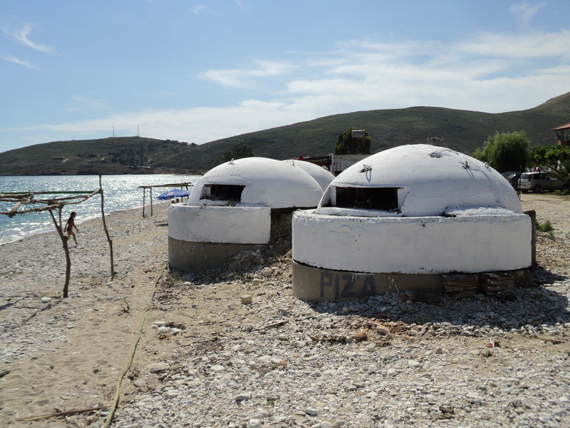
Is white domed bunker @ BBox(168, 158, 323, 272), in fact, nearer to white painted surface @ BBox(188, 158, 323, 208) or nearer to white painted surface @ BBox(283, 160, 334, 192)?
white painted surface @ BBox(188, 158, 323, 208)

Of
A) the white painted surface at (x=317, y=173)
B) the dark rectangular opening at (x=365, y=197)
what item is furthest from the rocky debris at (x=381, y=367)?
the white painted surface at (x=317, y=173)

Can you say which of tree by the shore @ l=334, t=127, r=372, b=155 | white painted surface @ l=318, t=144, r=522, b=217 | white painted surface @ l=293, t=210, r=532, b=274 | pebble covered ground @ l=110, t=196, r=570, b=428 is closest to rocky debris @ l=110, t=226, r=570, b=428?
pebble covered ground @ l=110, t=196, r=570, b=428

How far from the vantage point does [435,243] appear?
7113mm

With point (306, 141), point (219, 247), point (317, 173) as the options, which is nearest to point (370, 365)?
point (219, 247)

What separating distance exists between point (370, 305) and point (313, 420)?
298 centimetres

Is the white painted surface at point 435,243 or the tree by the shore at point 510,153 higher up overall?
the tree by the shore at point 510,153

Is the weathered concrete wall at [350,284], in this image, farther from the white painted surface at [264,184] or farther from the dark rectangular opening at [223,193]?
the dark rectangular opening at [223,193]

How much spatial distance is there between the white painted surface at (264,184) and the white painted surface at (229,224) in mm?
542

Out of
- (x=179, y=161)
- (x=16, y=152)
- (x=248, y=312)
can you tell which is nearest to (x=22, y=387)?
(x=248, y=312)

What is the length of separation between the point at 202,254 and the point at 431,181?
6.70m

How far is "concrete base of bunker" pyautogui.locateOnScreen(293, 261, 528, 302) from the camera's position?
23.6 feet

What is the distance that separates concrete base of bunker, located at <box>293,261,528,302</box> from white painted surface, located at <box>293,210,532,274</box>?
120 millimetres

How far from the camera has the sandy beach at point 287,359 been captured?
4.66m

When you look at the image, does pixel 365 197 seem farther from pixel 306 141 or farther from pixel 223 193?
pixel 306 141
